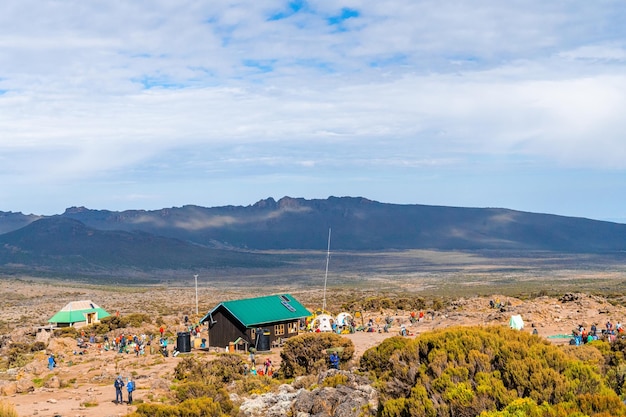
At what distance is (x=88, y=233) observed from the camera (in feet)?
600

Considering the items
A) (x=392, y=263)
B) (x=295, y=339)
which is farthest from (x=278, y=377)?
(x=392, y=263)

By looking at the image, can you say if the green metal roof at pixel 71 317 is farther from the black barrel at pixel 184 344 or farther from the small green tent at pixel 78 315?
the black barrel at pixel 184 344

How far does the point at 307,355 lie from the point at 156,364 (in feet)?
25.4

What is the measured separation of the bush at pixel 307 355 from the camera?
24.1m


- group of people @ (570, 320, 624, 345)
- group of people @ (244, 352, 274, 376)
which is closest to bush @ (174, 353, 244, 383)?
group of people @ (244, 352, 274, 376)

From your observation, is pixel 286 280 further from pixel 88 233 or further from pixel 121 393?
pixel 121 393

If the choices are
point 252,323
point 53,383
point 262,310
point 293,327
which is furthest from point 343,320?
point 53,383

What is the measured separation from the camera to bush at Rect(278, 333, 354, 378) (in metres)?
24.1

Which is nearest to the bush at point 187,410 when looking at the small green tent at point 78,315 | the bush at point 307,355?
the bush at point 307,355

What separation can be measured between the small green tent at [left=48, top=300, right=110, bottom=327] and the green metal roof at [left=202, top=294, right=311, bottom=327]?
46.7 ft

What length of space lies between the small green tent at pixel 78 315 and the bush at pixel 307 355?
23.6 m

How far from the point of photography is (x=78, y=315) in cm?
4488

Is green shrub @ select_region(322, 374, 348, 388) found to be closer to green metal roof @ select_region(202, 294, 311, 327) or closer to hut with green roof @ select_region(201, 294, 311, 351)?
hut with green roof @ select_region(201, 294, 311, 351)

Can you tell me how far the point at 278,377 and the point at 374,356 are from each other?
550 cm
